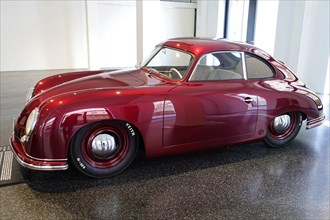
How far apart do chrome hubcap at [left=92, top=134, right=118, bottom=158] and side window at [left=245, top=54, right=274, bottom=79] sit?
1.51 meters

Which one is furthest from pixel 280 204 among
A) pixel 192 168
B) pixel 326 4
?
pixel 326 4

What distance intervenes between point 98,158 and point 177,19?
8.35 m

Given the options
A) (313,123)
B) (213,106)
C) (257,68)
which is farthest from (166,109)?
(313,123)

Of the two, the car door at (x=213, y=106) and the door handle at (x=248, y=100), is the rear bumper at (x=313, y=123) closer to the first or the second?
the car door at (x=213, y=106)

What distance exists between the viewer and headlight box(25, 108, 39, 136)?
2.23 metres

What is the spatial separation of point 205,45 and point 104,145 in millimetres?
1375

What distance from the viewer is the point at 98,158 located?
2502mm

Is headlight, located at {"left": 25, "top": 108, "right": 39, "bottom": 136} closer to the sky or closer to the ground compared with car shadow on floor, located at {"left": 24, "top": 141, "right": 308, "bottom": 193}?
closer to the sky

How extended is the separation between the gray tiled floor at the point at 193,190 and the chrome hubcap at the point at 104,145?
0.74 ft

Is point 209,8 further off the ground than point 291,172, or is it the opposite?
point 209,8

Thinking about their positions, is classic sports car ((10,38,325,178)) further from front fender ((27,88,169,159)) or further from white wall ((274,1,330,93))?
white wall ((274,1,330,93))

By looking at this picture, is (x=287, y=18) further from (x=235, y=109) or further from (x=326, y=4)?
(x=235, y=109)

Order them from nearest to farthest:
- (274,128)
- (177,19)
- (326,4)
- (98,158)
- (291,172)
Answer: (98,158) → (291,172) → (274,128) → (326,4) → (177,19)

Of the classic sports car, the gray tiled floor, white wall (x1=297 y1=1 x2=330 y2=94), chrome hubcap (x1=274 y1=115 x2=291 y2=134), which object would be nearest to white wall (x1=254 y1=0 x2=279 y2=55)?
white wall (x1=297 y1=1 x2=330 y2=94)
